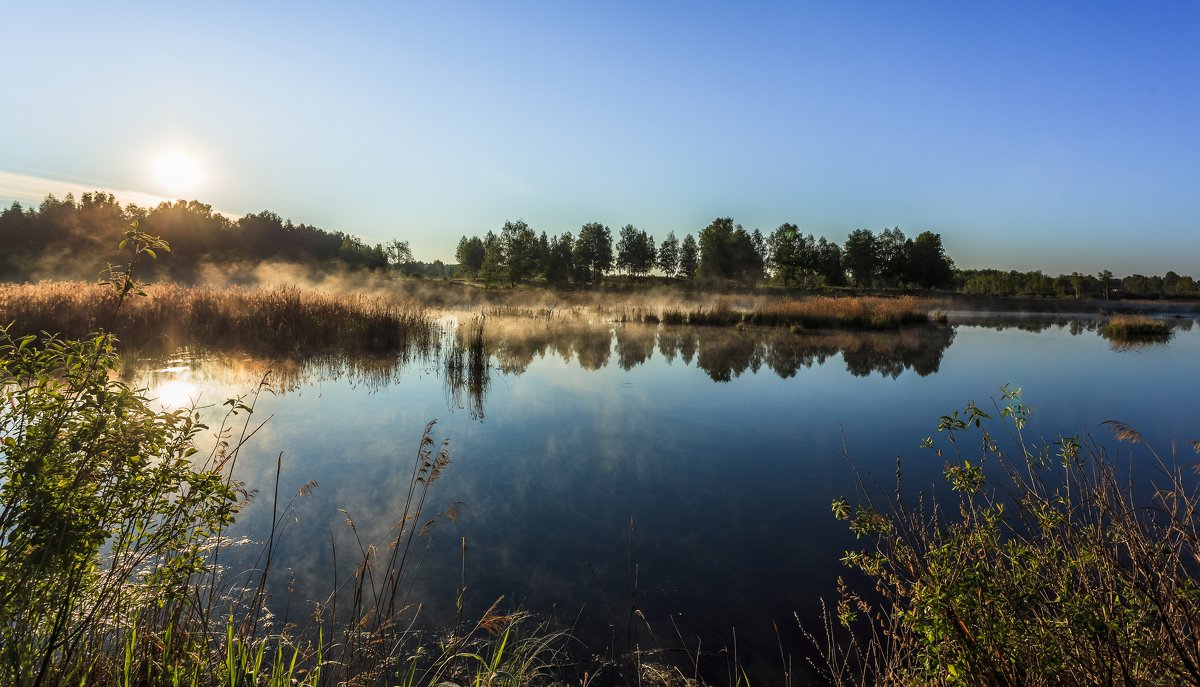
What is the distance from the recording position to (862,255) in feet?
258

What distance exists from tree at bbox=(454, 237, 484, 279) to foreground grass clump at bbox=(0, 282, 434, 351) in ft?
227

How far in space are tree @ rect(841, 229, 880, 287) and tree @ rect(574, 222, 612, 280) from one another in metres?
33.6

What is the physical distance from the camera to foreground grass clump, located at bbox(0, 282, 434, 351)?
43.5 feet

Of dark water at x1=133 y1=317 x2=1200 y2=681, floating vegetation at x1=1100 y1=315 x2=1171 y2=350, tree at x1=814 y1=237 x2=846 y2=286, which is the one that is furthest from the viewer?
tree at x1=814 y1=237 x2=846 y2=286

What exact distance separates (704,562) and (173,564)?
4013 mm

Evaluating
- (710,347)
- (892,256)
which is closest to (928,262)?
(892,256)

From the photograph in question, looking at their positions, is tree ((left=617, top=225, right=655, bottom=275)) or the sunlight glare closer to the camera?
the sunlight glare

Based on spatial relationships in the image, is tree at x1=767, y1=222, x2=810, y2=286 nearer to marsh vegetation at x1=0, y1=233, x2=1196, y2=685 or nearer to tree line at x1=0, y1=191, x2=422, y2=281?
tree line at x1=0, y1=191, x2=422, y2=281

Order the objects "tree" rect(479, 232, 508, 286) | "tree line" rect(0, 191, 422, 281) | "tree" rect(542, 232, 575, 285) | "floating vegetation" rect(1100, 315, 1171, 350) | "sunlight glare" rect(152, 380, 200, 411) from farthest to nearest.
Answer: "tree" rect(542, 232, 575, 285) < "tree" rect(479, 232, 508, 286) < "tree line" rect(0, 191, 422, 281) < "floating vegetation" rect(1100, 315, 1171, 350) < "sunlight glare" rect(152, 380, 200, 411)

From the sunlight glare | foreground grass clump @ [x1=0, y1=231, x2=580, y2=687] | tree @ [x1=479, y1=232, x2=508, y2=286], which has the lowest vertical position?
the sunlight glare

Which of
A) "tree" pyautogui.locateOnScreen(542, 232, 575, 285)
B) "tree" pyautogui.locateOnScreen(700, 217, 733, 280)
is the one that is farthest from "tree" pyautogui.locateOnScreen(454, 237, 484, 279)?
"tree" pyautogui.locateOnScreen(700, 217, 733, 280)

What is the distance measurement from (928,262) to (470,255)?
6517 centimetres

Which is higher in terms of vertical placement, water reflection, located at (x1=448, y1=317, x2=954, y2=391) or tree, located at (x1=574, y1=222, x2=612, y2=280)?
tree, located at (x1=574, y1=222, x2=612, y2=280)

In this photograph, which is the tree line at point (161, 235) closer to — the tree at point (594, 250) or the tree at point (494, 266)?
the tree at point (494, 266)
